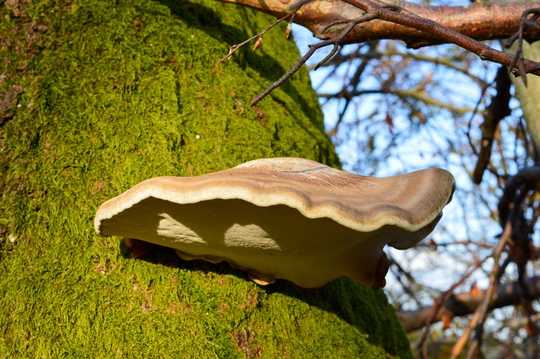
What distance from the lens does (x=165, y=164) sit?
6.11ft

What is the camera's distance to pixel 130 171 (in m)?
1.83

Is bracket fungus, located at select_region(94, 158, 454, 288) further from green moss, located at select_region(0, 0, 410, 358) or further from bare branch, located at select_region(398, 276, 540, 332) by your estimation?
bare branch, located at select_region(398, 276, 540, 332)

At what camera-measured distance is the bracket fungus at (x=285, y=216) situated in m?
1.29

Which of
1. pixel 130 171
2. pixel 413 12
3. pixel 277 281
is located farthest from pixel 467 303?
pixel 130 171

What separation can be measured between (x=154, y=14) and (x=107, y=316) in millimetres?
1139

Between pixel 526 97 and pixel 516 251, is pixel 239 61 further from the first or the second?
pixel 516 251

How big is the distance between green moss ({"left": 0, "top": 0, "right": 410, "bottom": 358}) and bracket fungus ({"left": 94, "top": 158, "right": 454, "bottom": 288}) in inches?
5.8

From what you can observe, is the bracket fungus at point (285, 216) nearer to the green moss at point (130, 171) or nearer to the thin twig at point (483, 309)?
the green moss at point (130, 171)

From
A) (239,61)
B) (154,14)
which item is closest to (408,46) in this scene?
(239,61)

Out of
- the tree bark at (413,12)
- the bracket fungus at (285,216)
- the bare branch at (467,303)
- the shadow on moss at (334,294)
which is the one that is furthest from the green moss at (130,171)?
the bare branch at (467,303)

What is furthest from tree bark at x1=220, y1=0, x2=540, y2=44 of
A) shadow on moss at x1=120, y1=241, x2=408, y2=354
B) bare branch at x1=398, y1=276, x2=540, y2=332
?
bare branch at x1=398, y1=276, x2=540, y2=332

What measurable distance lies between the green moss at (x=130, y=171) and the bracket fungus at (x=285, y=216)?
0.48ft

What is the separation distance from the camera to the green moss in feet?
5.31

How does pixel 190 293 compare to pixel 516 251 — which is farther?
pixel 516 251
